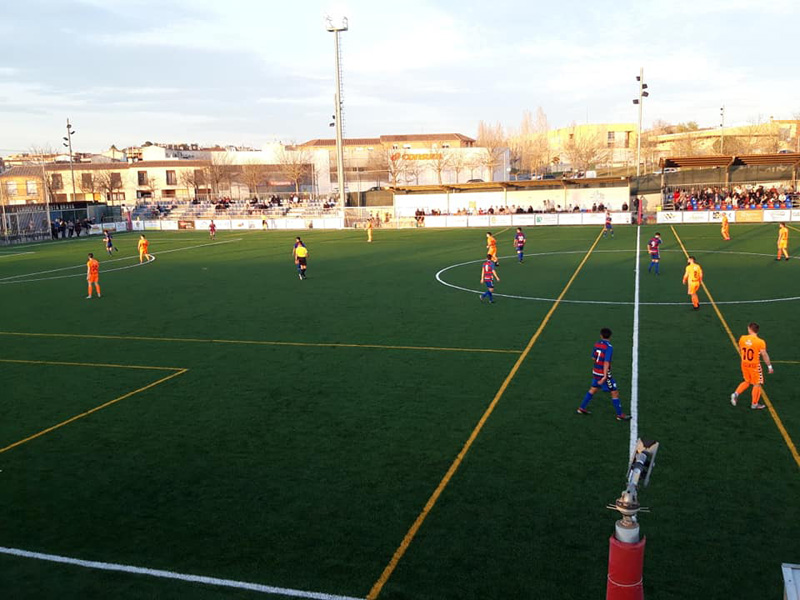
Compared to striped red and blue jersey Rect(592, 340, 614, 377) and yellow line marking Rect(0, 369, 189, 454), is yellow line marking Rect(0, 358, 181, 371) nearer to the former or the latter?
yellow line marking Rect(0, 369, 189, 454)

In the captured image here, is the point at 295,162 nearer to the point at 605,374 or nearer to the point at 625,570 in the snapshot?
the point at 605,374

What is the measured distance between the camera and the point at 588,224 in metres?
59.8

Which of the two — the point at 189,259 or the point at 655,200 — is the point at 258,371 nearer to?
the point at 189,259

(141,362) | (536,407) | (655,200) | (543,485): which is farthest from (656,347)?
(655,200)

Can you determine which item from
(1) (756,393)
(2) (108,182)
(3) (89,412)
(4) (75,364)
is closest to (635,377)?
(1) (756,393)

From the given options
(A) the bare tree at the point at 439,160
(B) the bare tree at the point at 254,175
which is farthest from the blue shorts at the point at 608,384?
(B) the bare tree at the point at 254,175

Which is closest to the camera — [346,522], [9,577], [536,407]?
[9,577]

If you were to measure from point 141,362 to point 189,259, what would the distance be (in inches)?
1030

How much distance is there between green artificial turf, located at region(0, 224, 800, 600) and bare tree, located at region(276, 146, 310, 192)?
73.9 metres

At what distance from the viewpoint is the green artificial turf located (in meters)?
7.74

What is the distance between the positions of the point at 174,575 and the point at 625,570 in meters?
5.26

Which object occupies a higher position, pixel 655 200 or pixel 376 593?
pixel 655 200

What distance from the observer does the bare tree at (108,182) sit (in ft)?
337

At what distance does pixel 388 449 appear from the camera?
36.4 feet
